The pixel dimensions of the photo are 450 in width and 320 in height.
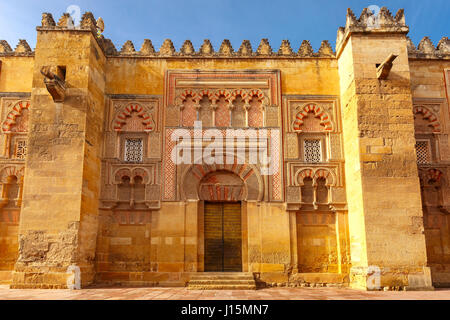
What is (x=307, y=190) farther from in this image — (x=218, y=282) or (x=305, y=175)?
(x=218, y=282)

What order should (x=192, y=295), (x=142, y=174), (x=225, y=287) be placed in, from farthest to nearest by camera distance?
(x=142, y=174) → (x=225, y=287) → (x=192, y=295)

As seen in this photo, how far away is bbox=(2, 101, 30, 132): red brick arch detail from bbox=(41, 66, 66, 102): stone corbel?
4.35 feet

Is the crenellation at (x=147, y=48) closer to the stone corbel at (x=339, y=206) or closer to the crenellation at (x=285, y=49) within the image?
the crenellation at (x=285, y=49)

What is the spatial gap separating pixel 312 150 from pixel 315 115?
0.73 metres

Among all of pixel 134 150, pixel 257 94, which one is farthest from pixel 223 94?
pixel 134 150

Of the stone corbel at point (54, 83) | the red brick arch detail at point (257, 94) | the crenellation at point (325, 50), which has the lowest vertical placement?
the stone corbel at point (54, 83)

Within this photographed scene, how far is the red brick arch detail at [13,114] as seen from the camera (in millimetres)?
8312

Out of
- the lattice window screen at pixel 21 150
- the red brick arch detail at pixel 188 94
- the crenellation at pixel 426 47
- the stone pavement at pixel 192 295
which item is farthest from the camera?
the crenellation at pixel 426 47

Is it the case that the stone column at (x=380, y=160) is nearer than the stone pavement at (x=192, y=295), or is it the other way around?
the stone pavement at (x=192, y=295)

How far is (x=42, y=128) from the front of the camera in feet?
24.4

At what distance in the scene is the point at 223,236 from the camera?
8023 mm

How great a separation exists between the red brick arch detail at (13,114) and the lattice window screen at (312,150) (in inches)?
227

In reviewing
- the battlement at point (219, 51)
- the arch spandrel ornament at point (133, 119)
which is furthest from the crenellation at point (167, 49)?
the arch spandrel ornament at point (133, 119)

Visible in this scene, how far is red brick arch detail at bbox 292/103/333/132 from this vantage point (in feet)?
27.4
